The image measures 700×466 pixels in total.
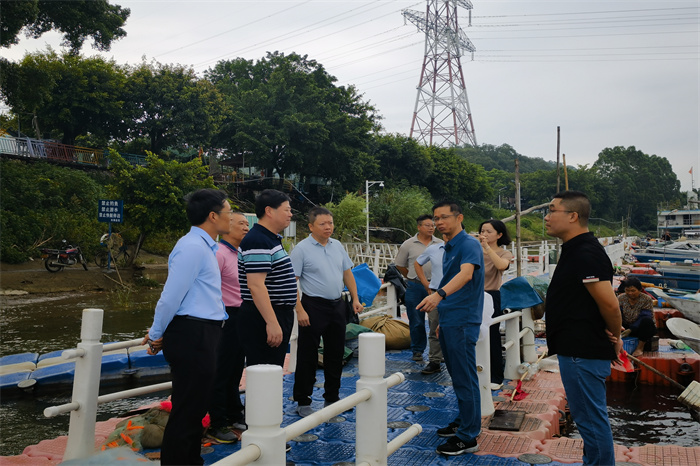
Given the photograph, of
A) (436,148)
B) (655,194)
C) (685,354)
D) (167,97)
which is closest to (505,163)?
(655,194)

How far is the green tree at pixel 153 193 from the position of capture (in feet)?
53.8

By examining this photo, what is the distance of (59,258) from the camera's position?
1582 cm

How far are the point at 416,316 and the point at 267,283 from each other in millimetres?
3008

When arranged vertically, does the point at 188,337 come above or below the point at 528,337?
above

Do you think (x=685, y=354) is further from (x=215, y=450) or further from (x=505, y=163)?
(x=505, y=163)

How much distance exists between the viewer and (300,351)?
163 inches

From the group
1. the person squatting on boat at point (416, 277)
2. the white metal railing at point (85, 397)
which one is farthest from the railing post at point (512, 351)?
the white metal railing at point (85, 397)

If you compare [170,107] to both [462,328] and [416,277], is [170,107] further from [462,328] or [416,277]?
[462,328]

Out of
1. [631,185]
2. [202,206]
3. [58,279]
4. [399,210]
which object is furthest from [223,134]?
[631,185]

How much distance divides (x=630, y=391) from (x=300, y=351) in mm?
4789

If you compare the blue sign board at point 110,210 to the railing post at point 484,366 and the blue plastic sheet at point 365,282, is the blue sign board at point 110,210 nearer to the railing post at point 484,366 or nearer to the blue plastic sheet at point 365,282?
the blue plastic sheet at point 365,282

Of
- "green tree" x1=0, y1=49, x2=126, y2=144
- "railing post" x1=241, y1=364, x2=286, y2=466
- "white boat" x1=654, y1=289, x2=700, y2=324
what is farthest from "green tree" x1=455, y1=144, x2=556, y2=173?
"railing post" x1=241, y1=364, x2=286, y2=466

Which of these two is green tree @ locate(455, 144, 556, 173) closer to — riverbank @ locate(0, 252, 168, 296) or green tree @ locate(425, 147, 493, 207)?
green tree @ locate(425, 147, 493, 207)

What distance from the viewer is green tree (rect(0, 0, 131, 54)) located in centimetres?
1405
